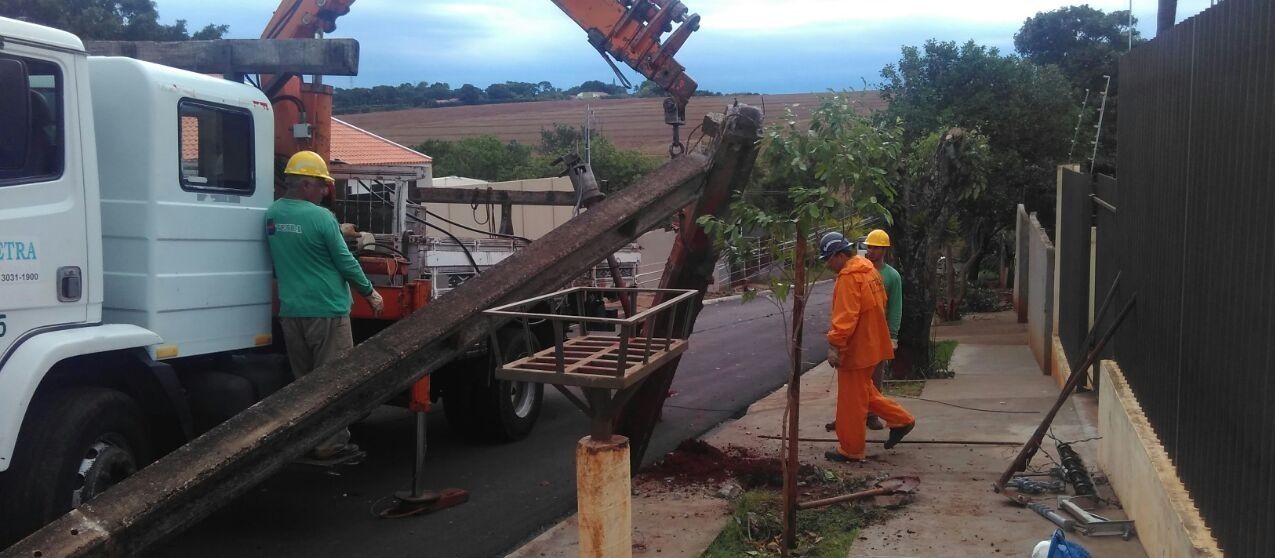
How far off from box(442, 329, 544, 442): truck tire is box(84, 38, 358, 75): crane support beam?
2.80 meters

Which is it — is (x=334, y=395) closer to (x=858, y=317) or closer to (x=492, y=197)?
(x=858, y=317)

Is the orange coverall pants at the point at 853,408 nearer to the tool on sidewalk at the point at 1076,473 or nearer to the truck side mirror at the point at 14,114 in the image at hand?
the tool on sidewalk at the point at 1076,473

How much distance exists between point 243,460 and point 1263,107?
4.22m

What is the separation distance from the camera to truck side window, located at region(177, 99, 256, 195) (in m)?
6.18

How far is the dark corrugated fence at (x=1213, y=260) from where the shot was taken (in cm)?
367

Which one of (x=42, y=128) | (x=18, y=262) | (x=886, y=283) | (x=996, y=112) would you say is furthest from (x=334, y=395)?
(x=996, y=112)

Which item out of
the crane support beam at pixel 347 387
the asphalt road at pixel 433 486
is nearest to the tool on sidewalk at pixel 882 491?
the asphalt road at pixel 433 486

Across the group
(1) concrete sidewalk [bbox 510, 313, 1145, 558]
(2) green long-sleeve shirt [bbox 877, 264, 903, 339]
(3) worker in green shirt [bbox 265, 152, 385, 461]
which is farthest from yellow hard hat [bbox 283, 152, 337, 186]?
(2) green long-sleeve shirt [bbox 877, 264, 903, 339]

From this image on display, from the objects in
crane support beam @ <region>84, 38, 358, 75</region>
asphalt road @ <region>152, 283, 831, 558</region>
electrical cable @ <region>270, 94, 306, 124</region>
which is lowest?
asphalt road @ <region>152, 283, 831, 558</region>

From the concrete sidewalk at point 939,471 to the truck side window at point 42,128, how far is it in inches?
125

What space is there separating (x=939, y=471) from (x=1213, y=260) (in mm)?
3591

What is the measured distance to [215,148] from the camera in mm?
6445

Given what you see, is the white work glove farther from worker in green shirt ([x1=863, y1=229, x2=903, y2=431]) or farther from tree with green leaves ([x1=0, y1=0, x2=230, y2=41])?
tree with green leaves ([x1=0, y1=0, x2=230, y2=41])

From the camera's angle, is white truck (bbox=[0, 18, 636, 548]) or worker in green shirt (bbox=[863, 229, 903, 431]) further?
worker in green shirt (bbox=[863, 229, 903, 431])
